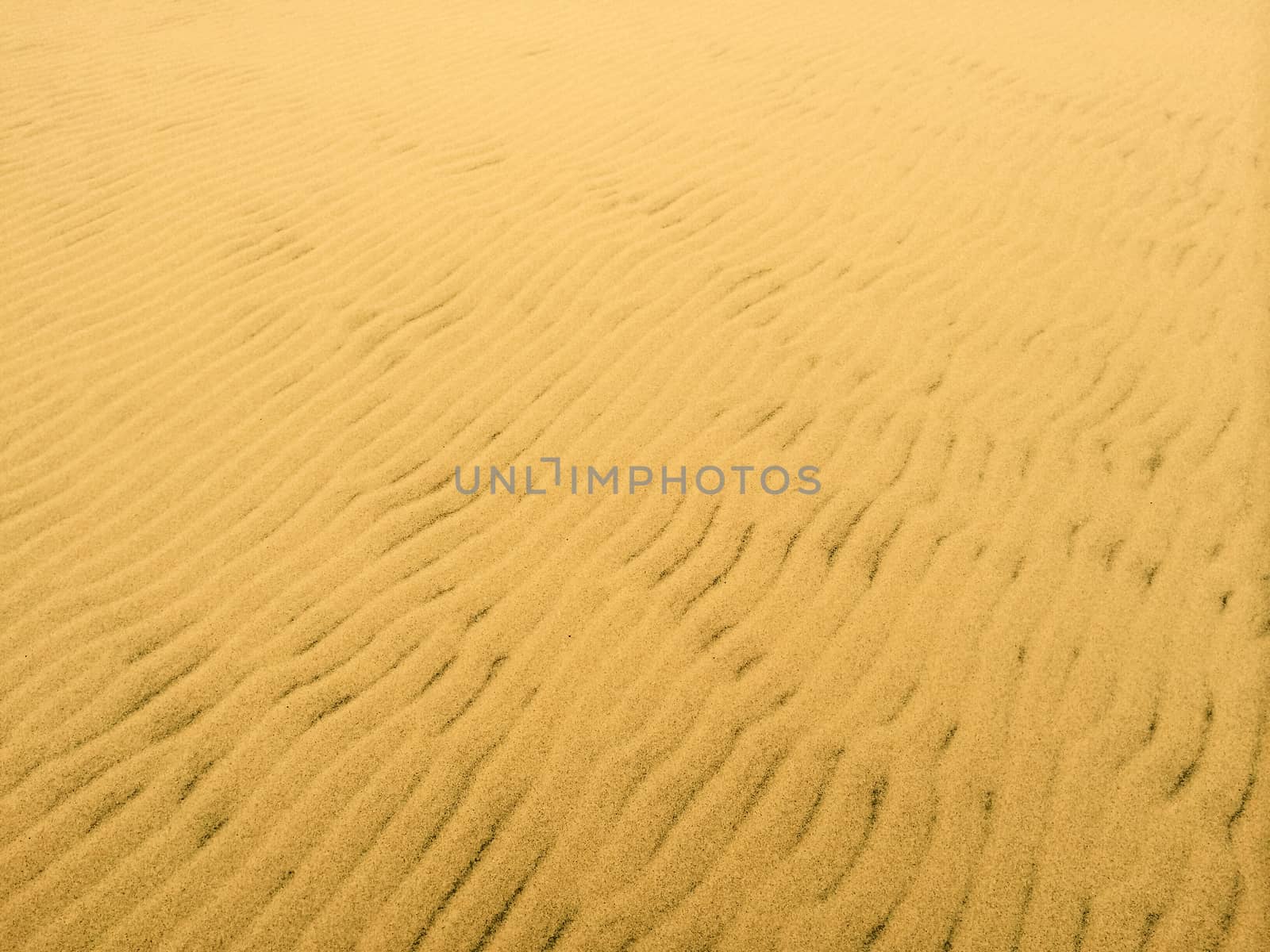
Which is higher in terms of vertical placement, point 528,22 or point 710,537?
point 528,22

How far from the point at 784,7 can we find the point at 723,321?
18.3 feet

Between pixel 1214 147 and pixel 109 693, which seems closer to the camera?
pixel 109 693

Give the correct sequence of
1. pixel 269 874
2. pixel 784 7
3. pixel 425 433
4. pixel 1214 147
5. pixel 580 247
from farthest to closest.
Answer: pixel 784 7
pixel 1214 147
pixel 580 247
pixel 425 433
pixel 269 874

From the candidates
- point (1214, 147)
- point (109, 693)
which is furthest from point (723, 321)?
point (1214, 147)

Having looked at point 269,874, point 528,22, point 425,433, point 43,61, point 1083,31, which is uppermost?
point 1083,31

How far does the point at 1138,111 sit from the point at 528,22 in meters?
5.05

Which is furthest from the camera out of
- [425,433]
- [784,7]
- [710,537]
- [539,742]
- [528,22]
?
[784,7]

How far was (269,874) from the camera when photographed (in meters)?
2.19

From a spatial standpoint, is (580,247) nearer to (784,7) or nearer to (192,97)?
(192,97)

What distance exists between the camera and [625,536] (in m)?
3.00

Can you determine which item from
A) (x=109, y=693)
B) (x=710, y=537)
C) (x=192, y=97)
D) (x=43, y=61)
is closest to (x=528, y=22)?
(x=192, y=97)

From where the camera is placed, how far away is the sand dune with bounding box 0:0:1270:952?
2.22 m

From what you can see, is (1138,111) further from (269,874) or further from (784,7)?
(269,874)

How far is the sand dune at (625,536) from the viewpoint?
222 centimetres
